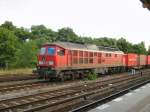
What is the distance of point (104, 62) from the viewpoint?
34781mm

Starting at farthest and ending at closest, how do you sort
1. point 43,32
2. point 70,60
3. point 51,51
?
point 43,32
point 70,60
point 51,51

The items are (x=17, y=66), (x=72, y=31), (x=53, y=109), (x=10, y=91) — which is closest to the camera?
(x=53, y=109)

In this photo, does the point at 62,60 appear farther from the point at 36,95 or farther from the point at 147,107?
the point at 147,107

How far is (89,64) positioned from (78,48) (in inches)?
104

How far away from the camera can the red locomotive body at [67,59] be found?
2528 centimetres

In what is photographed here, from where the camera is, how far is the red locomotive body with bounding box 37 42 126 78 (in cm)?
2528

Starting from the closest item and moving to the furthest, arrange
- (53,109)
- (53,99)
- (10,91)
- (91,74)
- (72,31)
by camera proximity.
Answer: (53,109)
(53,99)
(10,91)
(91,74)
(72,31)

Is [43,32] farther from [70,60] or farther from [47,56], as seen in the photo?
[47,56]

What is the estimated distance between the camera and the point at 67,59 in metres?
26.3

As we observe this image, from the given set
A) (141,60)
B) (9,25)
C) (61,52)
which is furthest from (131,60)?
(9,25)

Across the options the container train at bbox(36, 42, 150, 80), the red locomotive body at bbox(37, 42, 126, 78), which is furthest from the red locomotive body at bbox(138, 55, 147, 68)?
the red locomotive body at bbox(37, 42, 126, 78)

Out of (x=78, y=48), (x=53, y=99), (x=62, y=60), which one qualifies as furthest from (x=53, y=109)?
(x=78, y=48)

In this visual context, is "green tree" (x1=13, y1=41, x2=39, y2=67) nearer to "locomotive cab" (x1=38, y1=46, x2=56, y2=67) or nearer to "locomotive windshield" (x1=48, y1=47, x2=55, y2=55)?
"locomotive cab" (x1=38, y1=46, x2=56, y2=67)

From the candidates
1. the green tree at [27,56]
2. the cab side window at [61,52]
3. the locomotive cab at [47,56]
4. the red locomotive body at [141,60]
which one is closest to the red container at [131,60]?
the red locomotive body at [141,60]
